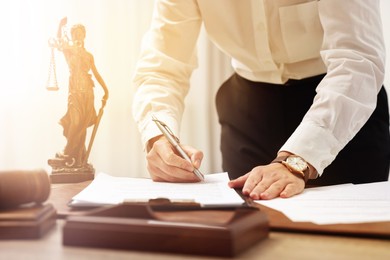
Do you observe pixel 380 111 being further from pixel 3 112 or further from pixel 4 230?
pixel 3 112

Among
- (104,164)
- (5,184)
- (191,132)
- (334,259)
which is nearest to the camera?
(334,259)

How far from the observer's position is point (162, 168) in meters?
1.11

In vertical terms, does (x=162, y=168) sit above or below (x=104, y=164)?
above

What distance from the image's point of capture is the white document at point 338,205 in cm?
68

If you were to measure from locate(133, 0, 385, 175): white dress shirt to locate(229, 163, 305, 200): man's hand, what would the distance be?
91mm

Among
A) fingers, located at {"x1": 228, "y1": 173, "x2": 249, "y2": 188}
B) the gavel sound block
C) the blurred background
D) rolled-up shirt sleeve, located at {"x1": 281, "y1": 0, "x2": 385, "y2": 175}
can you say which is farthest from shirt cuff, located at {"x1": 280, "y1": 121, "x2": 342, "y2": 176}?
the blurred background

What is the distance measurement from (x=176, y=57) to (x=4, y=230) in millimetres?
1020

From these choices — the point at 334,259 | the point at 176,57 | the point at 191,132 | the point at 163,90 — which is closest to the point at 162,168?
the point at 163,90

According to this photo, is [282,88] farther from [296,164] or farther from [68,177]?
[68,177]

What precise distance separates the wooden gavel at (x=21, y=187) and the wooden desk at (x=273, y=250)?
0.07 meters

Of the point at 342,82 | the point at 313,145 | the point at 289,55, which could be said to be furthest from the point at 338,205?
the point at 289,55

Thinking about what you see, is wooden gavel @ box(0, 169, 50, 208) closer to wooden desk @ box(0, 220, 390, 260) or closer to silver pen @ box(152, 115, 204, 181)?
wooden desk @ box(0, 220, 390, 260)

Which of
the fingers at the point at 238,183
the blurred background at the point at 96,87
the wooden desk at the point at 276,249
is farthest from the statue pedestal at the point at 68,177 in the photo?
the blurred background at the point at 96,87

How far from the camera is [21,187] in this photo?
2.07 feet
